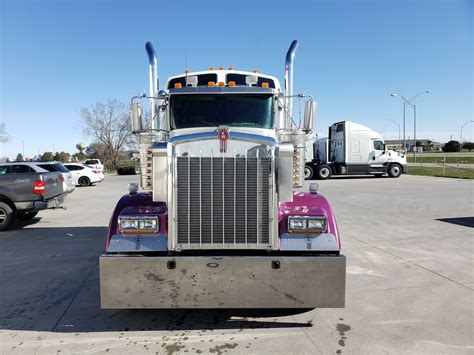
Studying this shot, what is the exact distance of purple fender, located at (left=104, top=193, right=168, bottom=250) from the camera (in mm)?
3793

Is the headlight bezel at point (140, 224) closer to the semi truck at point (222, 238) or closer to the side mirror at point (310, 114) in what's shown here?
the semi truck at point (222, 238)

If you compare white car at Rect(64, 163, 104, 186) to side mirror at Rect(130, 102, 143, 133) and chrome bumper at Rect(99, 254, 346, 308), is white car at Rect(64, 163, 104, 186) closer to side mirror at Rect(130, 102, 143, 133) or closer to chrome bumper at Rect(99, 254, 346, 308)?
side mirror at Rect(130, 102, 143, 133)

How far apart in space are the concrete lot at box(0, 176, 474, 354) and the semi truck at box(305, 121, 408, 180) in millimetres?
19147

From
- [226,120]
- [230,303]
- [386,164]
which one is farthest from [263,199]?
[386,164]

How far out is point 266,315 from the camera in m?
4.12

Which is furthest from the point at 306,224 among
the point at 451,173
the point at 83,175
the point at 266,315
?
the point at 451,173

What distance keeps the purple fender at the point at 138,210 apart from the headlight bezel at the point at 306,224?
1215 millimetres

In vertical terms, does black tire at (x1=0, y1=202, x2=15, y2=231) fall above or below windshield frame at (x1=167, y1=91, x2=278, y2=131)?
below

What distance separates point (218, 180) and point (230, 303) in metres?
1.13

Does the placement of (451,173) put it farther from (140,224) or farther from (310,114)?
(140,224)

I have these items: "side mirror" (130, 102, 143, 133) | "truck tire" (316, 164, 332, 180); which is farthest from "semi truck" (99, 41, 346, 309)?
"truck tire" (316, 164, 332, 180)

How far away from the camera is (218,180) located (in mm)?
3604

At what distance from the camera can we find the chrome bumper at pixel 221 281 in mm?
3486

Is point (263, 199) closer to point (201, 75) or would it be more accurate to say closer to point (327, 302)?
point (327, 302)
